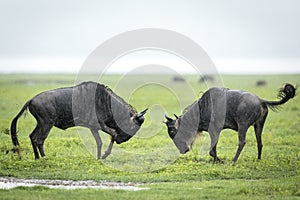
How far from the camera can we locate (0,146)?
19203 millimetres

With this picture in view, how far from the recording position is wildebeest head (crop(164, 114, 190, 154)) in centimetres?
1688

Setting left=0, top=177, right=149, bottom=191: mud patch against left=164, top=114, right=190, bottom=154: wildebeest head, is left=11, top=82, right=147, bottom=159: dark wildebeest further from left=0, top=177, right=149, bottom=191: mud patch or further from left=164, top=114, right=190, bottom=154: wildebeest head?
left=0, top=177, right=149, bottom=191: mud patch

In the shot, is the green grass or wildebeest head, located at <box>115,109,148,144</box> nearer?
the green grass

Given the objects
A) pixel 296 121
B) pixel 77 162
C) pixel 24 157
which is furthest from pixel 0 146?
pixel 296 121

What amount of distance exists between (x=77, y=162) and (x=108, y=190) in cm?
371

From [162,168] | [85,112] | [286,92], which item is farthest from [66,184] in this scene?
[286,92]

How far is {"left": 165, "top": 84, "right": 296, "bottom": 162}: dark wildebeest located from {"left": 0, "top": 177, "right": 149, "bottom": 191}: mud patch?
134 inches

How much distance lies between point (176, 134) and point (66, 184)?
416 cm

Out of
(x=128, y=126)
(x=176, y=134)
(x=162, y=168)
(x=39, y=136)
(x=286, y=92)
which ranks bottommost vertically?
(x=162, y=168)

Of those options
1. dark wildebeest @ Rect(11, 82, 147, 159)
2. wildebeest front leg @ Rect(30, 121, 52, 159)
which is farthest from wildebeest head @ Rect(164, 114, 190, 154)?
wildebeest front leg @ Rect(30, 121, 52, 159)

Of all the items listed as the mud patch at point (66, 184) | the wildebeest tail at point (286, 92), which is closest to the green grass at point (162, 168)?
the mud patch at point (66, 184)

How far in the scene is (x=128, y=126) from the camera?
57.3 feet

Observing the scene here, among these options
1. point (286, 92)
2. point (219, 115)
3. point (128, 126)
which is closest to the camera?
point (286, 92)

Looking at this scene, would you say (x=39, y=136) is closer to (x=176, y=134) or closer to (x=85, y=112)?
(x=85, y=112)
